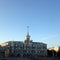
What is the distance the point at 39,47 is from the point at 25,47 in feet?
35.1

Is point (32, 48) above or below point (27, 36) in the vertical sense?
below

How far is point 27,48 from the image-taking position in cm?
13738

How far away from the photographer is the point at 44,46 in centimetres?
14238

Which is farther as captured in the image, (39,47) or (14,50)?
(39,47)

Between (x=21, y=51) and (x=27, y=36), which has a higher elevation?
(x=27, y=36)

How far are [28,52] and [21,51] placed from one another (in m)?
5.39

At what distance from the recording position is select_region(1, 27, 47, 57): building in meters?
132

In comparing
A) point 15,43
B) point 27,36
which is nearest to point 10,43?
point 15,43

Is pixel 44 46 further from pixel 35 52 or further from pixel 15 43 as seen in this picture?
pixel 15 43

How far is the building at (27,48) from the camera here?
131875mm

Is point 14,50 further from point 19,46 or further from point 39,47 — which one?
point 39,47

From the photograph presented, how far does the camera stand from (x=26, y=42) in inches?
5487

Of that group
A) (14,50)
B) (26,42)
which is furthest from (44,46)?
(14,50)

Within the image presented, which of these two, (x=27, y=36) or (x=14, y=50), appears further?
(x=27, y=36)
